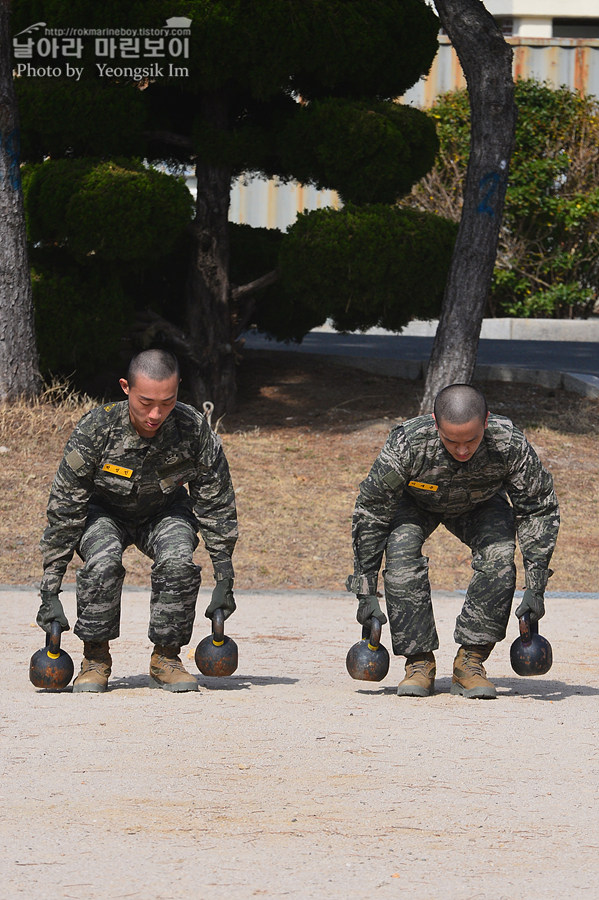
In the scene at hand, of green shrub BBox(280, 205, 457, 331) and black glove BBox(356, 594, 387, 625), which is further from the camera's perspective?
green shrub BBox(280, 205, 457, 331)

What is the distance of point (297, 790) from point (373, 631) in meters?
1.58

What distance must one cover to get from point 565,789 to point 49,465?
775 cm

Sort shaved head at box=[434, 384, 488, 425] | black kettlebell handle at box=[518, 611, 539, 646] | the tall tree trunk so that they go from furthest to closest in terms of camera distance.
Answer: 1. the tall tree trunk
2. black kettlebell handle at box=[518, 611, 539, 646]
3. shaved head at box=[434, 384, 488, 425]

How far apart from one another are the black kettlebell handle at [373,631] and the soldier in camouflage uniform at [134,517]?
0.61 meters

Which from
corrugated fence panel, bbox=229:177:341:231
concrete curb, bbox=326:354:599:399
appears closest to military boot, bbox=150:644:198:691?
concrete curb, bbox=326:354:599:399

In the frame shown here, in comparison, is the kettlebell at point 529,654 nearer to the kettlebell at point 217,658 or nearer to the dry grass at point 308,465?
the kettlebell at point 217,658

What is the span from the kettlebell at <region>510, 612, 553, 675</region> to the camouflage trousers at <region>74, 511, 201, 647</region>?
142 centimetres

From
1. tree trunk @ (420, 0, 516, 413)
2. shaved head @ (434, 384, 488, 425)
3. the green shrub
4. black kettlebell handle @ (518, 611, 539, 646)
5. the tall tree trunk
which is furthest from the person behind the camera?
the tall tree trunk

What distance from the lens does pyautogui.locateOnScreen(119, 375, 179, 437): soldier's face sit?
207 inches

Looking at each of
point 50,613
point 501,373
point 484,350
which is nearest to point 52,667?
point 50,613

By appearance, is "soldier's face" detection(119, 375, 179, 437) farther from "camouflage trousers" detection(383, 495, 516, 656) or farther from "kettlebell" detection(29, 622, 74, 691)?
"camouflage trousers" detection(383, 495, 516, 656)

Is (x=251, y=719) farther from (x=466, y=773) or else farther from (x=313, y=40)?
(x=313, y=40)

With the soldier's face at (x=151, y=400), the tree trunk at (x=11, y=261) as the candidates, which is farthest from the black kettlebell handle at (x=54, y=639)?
the tree trunk at (x=11, y=261)

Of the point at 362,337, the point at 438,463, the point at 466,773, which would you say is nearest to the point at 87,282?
the point at 438,463
